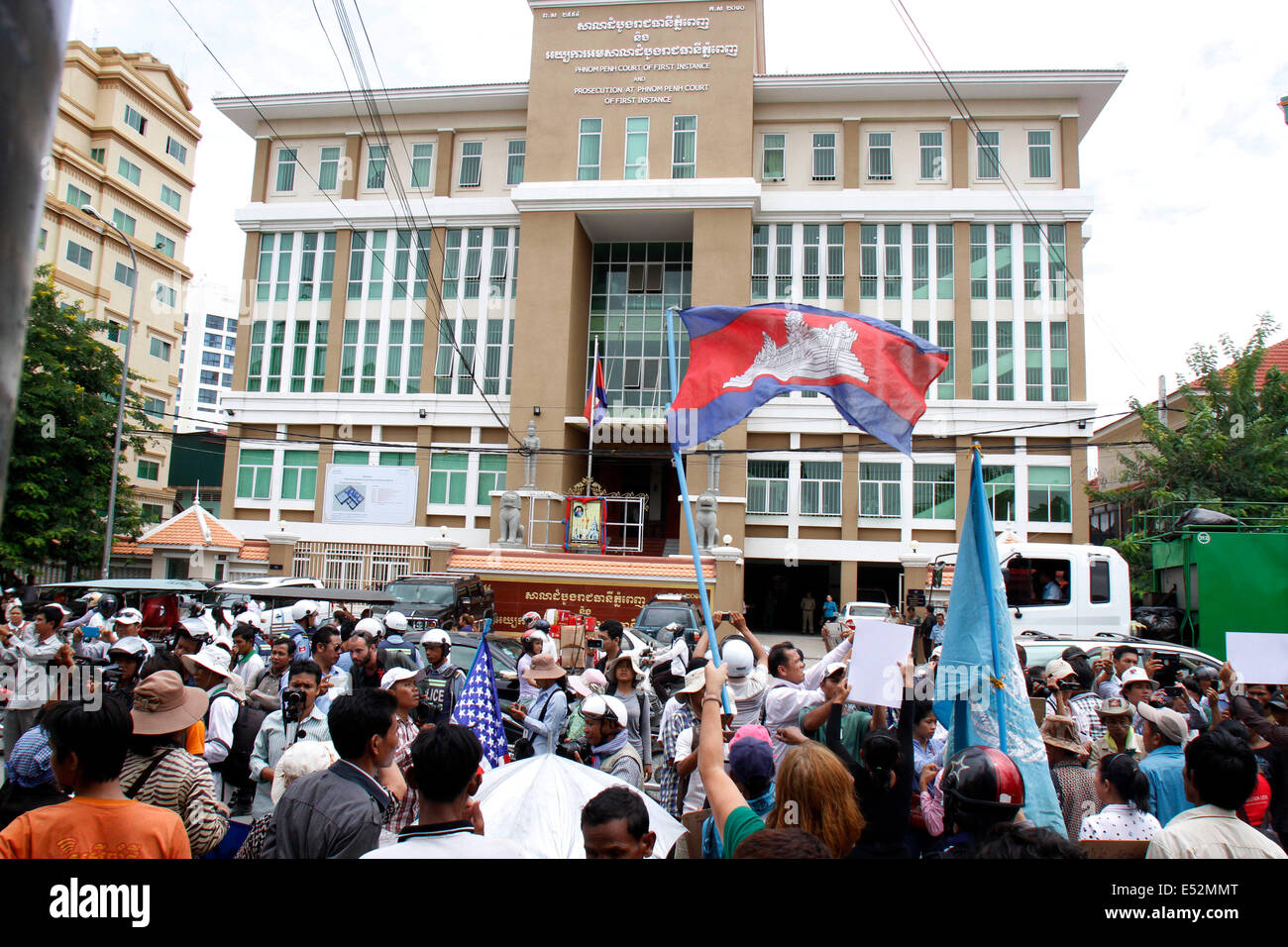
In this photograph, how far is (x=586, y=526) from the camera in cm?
2750

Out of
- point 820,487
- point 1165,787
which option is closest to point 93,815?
point 1165,787

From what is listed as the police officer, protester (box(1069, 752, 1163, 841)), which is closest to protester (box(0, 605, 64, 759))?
the police officer

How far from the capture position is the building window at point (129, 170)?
33.4 m

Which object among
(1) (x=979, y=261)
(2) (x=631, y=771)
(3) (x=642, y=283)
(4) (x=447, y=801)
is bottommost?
(2) (x=631, y=771)

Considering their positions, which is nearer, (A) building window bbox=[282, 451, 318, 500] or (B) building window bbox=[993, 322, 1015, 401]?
(B) building window bbox=[993, 322, 1015, 401]

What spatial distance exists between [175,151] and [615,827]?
134ft

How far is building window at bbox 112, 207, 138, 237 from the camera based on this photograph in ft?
115

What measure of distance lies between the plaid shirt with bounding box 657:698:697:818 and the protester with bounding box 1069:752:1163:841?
216 centimetres

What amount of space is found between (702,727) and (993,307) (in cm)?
3065

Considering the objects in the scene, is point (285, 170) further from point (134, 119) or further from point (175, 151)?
point (134, 119)

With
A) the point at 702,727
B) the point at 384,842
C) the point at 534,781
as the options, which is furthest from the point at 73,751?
the point at 702,727

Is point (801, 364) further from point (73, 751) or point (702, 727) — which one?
point (73, 751)

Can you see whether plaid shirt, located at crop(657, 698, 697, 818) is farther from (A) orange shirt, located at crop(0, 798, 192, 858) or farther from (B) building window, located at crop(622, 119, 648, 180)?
(B) building window, located at crop(622, 119, 648, 180)

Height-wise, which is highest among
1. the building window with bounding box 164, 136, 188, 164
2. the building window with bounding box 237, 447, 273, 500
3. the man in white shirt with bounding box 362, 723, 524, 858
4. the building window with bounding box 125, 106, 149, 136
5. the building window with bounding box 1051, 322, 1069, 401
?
the building window with bounding box 164, 136, 188, 164
